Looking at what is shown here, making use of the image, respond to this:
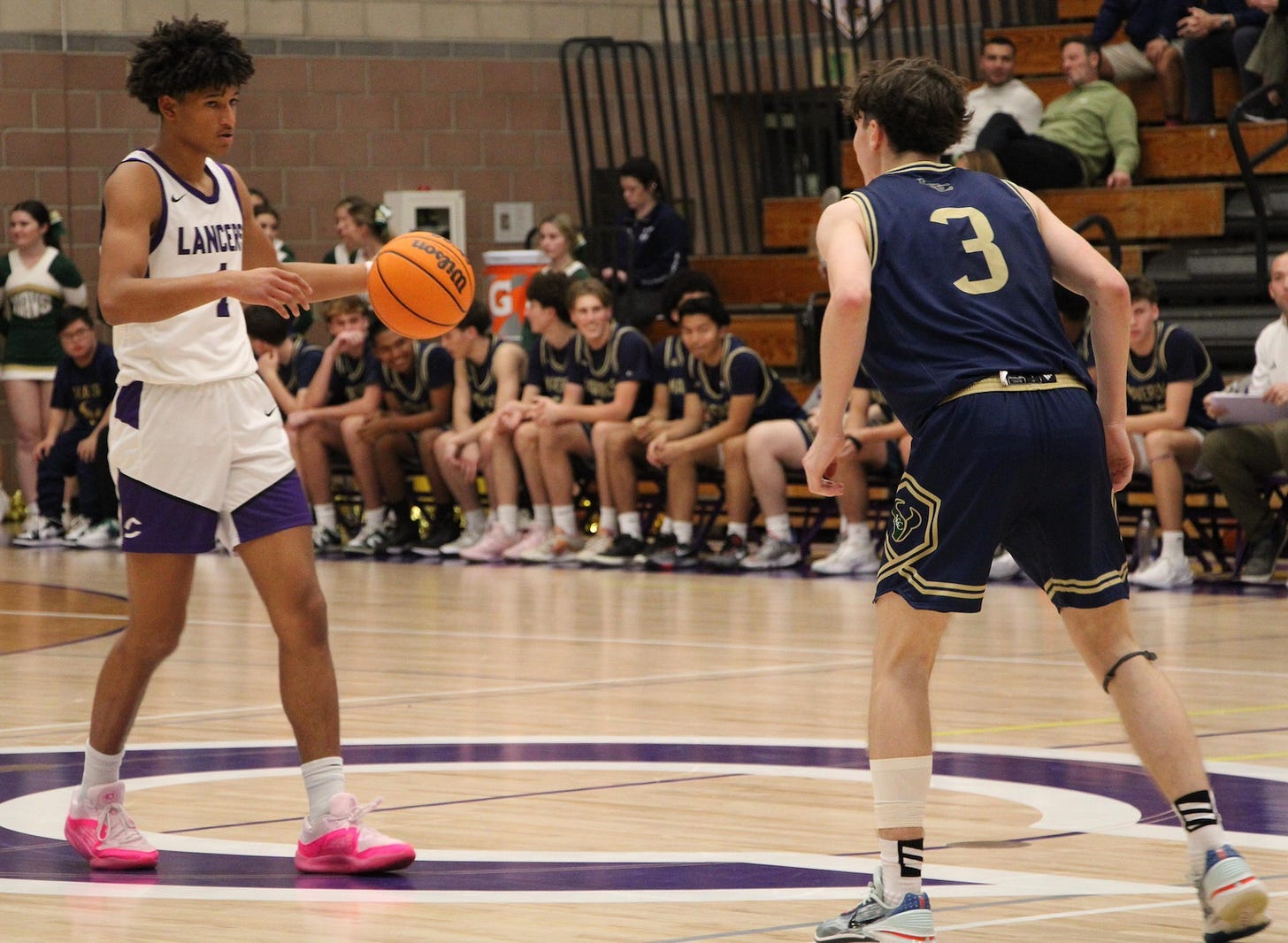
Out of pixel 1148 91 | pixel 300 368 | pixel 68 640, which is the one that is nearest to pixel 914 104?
pixel 68 640

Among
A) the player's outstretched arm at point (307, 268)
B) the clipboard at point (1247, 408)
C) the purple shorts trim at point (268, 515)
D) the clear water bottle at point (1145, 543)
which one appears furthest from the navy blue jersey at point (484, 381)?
the purple shorts trim at point (268, 515)

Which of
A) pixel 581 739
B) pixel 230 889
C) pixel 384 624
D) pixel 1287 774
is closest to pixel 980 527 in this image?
pixel 230 889

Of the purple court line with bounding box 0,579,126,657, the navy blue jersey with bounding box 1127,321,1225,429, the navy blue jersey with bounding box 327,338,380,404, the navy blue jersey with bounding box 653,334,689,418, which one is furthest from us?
the navy blue jersey with bounding box 327,338,380,404

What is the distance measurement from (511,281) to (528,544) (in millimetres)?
2838

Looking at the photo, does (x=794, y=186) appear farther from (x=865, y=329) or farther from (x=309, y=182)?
(x=865, y=329)

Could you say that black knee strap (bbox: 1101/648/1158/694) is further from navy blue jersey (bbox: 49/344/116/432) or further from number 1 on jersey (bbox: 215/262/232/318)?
navy blue jersey (bbox: 49/344/116/432)

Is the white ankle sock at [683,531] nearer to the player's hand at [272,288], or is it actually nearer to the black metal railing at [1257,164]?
the black metal railing at [1257,164]

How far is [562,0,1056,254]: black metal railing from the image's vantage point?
13.6m

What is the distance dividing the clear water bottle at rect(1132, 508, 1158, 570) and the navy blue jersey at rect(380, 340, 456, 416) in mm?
4243

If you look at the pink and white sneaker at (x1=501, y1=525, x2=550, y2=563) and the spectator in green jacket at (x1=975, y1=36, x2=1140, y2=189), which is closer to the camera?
the pink and white sneaker at (x1=501, y1=525, x2=550, y2=563)

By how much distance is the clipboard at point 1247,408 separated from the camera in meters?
8.92

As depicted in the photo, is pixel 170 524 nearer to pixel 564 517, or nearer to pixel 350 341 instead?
pixel 564 517

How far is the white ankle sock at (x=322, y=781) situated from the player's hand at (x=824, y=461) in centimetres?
120

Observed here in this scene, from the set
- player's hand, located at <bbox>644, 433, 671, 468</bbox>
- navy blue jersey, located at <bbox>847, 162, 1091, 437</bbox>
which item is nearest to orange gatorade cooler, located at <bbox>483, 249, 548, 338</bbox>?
player's hand, located at <bbox>644, 433, 671, 468</bbox>
